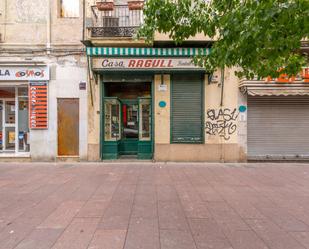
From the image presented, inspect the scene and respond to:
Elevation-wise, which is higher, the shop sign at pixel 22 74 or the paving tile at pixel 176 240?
the shop sign at pixel 22 74

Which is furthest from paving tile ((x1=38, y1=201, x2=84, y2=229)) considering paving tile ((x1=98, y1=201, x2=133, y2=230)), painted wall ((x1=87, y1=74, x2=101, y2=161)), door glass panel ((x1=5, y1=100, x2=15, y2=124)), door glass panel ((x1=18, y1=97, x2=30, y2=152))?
door glass panel ((x1=5, y1=100, x2=15, y2=124))

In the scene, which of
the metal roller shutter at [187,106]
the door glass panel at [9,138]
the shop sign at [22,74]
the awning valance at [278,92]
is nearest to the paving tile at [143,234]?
the metal roller shutter at [187,106]

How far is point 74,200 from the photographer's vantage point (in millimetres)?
4762

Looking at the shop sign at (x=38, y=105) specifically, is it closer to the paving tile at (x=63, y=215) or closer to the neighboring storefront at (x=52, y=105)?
the neighboring storefront at (x=52, y=105)

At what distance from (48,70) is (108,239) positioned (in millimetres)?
7697

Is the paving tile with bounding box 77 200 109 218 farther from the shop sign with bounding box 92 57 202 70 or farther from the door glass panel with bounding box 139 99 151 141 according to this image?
the shop sign with bounding box 92 57 202 70

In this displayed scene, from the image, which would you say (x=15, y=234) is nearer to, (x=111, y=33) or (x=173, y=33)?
(x=173, y=33)

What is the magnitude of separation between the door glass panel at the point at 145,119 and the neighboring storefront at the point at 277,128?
408 cm

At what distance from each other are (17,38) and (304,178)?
448 inches

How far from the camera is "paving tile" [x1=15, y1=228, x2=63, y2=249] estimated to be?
3.02m

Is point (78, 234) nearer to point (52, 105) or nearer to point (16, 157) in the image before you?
point (52, 105)

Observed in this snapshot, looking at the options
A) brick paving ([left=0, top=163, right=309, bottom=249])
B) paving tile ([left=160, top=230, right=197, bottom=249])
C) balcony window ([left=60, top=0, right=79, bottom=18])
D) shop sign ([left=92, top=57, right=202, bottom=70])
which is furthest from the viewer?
balcony window ([left=60, top=0, right=79, bottom=18])

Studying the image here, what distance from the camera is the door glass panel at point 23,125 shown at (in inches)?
368

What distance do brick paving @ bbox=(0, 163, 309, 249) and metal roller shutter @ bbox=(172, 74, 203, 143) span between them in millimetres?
2036
